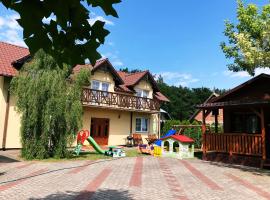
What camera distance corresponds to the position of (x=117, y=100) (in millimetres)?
23562

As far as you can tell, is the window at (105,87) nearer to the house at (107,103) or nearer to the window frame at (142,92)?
the house at (107,103)

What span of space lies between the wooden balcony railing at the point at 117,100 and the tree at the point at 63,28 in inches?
725

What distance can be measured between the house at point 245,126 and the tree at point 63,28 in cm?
1208

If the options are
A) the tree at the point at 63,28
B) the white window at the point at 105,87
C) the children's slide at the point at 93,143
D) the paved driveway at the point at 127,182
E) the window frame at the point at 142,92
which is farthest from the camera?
the window frame at the point at 142,92

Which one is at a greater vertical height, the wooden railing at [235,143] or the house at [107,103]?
the house at [107,103]

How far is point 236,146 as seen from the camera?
14766mm

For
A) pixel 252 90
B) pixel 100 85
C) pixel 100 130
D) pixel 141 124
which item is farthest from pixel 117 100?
pixel 252 90

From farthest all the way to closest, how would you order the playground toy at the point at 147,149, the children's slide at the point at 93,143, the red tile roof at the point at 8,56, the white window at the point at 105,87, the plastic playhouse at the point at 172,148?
the white window at the point at 105,87 → the playground toy at the point at 147,149 → the red tile roof at the point at 8,56 → the plastic playhouse at the point at 172,148 → the children's slide at the point at 93,143

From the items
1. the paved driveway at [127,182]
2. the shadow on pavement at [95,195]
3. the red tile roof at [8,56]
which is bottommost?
the shadow on pavement at [95,195]

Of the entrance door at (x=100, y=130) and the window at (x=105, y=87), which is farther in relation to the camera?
the window at (x=105, y=87)

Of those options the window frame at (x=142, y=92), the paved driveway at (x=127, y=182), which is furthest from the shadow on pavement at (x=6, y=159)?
the window frame at (x=142, y=92)

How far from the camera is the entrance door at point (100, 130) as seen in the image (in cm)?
2330

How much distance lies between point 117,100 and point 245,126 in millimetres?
10295

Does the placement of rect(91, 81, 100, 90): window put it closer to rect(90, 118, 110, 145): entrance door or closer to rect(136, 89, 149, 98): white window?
rect(90, 118, 110, 145): entrance door
